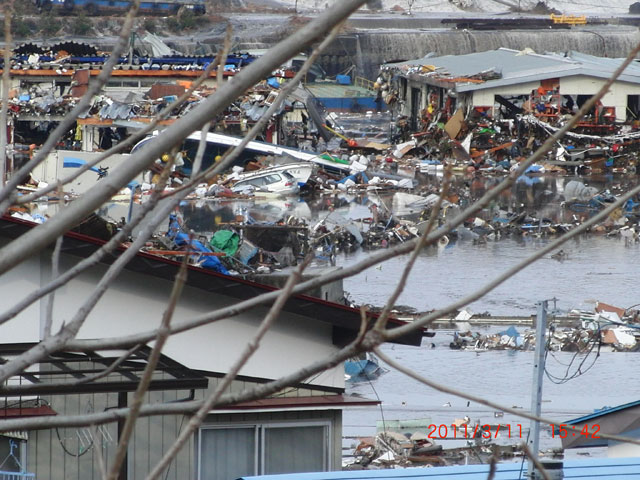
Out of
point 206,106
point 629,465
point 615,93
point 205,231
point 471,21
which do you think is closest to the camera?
point 206,106

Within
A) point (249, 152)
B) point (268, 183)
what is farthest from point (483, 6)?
point (268, 183)

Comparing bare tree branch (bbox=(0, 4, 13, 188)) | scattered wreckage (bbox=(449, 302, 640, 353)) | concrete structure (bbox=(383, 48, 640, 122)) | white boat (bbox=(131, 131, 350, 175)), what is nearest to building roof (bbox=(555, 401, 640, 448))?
bare tree branch (bbox=(0, 4, 13, 188))

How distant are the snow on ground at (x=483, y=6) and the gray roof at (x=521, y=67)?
3623 cm

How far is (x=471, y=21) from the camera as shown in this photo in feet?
196

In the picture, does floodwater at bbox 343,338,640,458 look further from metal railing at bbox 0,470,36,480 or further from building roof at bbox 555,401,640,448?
metal railing at bbox 0,470,36,480

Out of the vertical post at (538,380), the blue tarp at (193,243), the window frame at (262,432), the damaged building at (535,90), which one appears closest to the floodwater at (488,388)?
the blue tarp at (193,243)

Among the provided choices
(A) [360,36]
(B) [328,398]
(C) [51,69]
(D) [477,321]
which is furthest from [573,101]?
(B) [328,398]

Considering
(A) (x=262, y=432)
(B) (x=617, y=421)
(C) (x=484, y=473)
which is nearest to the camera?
(C) (x=484, y=473)

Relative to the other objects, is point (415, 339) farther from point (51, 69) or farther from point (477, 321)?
point (51, 69)

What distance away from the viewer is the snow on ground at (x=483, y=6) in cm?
7503

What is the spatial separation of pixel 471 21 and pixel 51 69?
107ft

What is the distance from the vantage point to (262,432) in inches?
239

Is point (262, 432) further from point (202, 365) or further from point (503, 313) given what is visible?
point (503, 313)

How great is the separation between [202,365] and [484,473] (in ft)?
5.57
